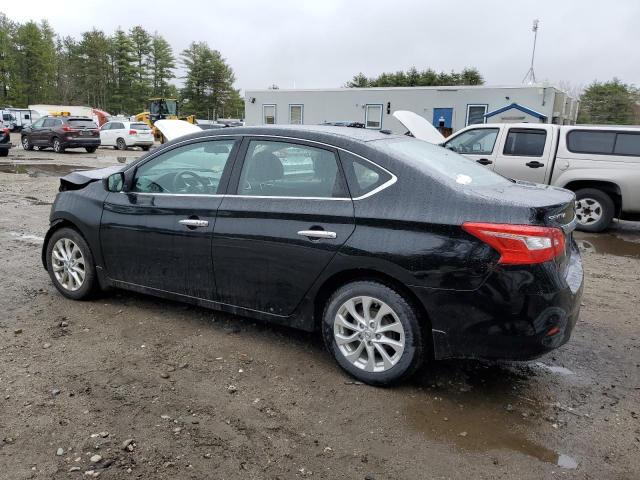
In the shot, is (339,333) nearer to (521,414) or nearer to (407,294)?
(407,294)

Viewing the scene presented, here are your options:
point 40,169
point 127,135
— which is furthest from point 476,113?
point 127,135

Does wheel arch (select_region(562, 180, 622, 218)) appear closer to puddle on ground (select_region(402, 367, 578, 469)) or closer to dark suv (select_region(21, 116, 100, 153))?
puddle on ground (select_region(402, 367, 578, 469))

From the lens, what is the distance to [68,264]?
4812 millimetres

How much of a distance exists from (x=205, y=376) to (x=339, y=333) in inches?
36.6

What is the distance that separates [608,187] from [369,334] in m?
7.22

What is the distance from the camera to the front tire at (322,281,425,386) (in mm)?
3240

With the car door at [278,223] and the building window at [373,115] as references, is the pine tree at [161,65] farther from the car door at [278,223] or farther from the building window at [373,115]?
the car door at [278,223]

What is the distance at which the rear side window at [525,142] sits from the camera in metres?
9.30

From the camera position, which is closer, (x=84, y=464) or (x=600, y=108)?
(x=84, y=464)

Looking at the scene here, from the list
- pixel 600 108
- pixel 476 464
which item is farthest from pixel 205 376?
pixel 600 108

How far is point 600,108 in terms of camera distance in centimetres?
3609

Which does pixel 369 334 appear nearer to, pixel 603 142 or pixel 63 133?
pixel 603 142

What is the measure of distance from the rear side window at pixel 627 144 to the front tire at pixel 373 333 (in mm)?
7288

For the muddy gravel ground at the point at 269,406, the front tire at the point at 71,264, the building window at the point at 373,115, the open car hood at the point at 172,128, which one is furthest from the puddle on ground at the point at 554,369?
the building window at the point at 373,115
